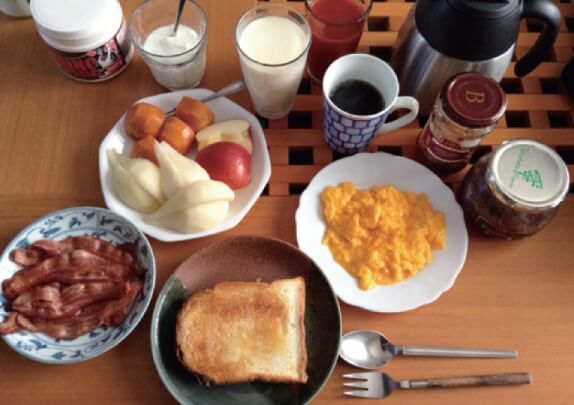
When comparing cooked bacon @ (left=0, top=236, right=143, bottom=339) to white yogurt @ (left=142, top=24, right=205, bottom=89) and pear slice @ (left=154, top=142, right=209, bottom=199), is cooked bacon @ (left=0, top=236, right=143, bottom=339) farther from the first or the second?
white yogurt @ (left=142, top=24, right=205, bottom=89)

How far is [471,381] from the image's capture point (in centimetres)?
81

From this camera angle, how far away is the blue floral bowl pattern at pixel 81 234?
2.55 feet

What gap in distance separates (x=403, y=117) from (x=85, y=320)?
62cm

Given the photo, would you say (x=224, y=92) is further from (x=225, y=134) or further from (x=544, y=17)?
(x=544, y=17)

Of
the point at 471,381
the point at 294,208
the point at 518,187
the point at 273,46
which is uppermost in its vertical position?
the point at 273,46

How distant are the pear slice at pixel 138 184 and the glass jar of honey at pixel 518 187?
532 millimetres

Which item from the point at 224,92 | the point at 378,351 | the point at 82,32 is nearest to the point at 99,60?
the point at 82,32

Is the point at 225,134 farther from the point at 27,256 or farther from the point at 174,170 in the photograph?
the point at 27,256

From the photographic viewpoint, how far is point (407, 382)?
0.81 meters

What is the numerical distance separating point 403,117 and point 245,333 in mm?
460

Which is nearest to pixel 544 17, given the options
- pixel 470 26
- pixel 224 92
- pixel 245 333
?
pixel 470 26

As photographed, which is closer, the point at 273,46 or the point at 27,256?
the point at 27,256

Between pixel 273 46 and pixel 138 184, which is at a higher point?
pixel 273 46

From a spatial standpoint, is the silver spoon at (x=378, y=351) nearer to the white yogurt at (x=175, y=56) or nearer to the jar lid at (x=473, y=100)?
the jar lid at (x=473, y=100)
